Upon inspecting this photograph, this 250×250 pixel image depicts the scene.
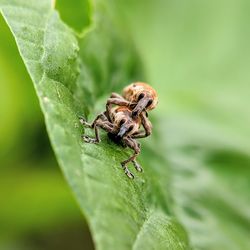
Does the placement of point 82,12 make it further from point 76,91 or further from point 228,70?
point 228,70

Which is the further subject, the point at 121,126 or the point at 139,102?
the point at 139,102

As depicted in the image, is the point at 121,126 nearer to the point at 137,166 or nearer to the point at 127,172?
the point at 137,166

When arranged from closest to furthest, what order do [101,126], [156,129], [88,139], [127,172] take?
[88,139]
[127,172]
[101,126]
[156,129]

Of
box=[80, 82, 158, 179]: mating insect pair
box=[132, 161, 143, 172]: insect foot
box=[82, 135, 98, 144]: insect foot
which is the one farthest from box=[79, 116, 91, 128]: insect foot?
box=[132, 161, 143, 172]: insect foot

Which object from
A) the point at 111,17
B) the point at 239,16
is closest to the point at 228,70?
the point at 239,16

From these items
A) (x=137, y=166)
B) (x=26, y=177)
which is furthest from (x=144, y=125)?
(x=26, y=177)
